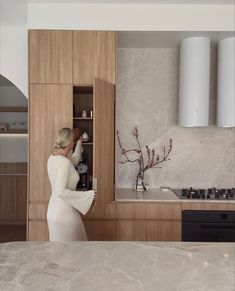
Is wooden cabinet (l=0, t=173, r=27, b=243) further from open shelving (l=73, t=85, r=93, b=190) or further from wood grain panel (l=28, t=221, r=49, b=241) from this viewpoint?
wood grain panel (l=28, t=221, r=49, b=241)

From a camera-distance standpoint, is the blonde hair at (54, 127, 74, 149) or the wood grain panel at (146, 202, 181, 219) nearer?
the blonde hair at (54, 127, 74, 149)

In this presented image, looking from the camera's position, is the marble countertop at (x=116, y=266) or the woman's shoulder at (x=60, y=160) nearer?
the marble countertop at (x=116, y=266)

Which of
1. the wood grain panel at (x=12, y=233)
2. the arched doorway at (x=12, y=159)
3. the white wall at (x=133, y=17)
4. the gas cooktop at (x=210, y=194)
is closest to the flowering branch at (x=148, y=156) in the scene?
the gas cooktop at (x=210, y=194)

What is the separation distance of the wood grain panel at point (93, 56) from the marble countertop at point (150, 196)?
1102 millimetres

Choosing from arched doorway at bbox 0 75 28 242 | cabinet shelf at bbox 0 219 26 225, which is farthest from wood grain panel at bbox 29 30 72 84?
cabinet shelf at bbox 0 219 26 225

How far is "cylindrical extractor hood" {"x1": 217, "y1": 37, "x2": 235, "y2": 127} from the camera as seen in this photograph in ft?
10.9

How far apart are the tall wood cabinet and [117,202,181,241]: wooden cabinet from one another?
107 millimetres

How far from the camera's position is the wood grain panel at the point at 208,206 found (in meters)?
3.06

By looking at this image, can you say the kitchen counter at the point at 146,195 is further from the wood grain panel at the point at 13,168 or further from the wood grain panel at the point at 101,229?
the wood grain panel at the point at 13,168

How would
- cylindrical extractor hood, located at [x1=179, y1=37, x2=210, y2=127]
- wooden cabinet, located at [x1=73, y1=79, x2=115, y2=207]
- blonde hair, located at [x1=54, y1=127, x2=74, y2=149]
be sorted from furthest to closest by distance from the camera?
cylindrical extractor hood, located at [x1=179, y1=37, x2=210, y2=127]
wooden cabinet, located at [x1=73, y1=79, x2=115, y2=207]
blonde hair, located at [x1=54, y1=127, x2=74, y2=149]

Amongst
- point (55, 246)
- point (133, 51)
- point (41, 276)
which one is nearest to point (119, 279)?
point (41, 276)

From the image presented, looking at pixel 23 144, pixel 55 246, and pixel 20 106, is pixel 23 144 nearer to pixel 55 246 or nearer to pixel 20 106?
pixel 20 106

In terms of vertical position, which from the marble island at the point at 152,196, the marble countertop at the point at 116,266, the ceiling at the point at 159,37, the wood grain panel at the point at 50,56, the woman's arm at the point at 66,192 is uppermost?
the ceiling at the point at 159,37

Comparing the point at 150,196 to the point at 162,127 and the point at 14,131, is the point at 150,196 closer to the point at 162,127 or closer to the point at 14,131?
the point at 162,127
